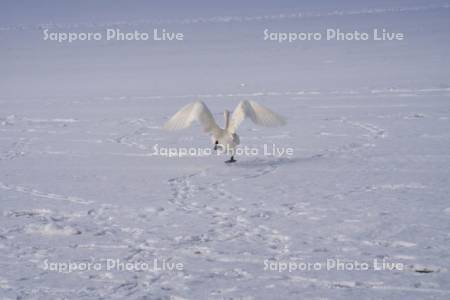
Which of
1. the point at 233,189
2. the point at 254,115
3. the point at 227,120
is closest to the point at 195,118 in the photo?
the point at 227,120

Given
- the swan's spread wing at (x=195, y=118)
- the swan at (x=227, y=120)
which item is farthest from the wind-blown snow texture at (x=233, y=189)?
the swan's spread wing at (x=195, y=118)

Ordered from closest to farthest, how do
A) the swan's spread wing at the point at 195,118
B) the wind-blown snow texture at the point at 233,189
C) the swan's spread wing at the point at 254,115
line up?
the wind-blown snow texture at the point at 233,189 → the swan's spread wing at the point at 254,115 → the swan's spread wing at the point at 195,118

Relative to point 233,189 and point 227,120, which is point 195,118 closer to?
point 227,120

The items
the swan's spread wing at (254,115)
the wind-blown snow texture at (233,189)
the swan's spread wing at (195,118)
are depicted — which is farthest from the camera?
the swan's spread wing at (195,118)

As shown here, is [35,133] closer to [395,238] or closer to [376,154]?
[376,154]

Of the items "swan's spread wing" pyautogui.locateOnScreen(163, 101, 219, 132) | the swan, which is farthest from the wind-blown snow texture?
"swan's spread wing" pyautogui.locateOnScreen(163, 101, 219, 132)

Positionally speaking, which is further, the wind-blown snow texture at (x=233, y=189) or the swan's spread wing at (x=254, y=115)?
the swan's spread wing at (x=254, y=115)

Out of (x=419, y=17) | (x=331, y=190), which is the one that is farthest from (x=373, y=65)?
(x=419, y=17)

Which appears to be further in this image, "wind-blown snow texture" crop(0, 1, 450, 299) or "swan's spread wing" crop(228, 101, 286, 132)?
"swan's spread wing" crop(228, 101, 286, 132)

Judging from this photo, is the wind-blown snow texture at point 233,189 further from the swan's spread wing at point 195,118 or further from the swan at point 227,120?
the swan's spread wing at point 195,118

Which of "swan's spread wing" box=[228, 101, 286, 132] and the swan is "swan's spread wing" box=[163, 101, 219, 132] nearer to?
the swan
